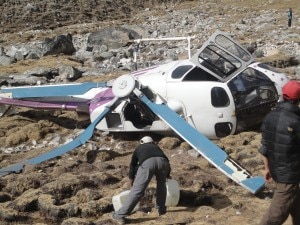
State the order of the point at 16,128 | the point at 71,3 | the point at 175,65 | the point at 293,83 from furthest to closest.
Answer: the point at 71,3 → the point at 16,128 → the point at 175,65 → the point at 293,83

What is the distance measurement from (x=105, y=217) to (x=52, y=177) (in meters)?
2.06

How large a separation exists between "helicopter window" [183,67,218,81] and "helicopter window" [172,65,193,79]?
10cm

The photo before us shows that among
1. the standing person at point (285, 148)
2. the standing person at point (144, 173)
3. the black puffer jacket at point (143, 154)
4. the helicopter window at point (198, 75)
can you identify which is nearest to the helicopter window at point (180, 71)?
the helicopter window at point (198, 75)

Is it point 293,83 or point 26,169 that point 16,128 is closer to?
point 26,169

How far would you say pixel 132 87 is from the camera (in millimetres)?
10445

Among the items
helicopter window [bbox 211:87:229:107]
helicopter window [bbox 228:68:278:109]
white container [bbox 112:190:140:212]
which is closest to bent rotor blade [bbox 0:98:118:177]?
helicopter window [bbox 211:87:229:107]

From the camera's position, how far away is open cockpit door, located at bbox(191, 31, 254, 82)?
35.1 feet

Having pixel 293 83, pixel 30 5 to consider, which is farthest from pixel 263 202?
pixel 30 5

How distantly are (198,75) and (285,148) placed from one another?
524 cm

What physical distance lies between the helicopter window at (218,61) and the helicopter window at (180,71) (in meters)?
0.30

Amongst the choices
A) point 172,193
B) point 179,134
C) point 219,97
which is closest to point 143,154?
point 172,193

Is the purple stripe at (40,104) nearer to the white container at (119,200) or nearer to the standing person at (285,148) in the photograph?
the white container at (119,200)

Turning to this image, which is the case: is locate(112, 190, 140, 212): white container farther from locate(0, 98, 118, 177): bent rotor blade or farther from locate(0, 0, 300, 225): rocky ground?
locate(0, 98, 118, 177): bent rotor blade

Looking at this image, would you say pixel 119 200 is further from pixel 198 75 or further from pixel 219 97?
pixel 198 75
